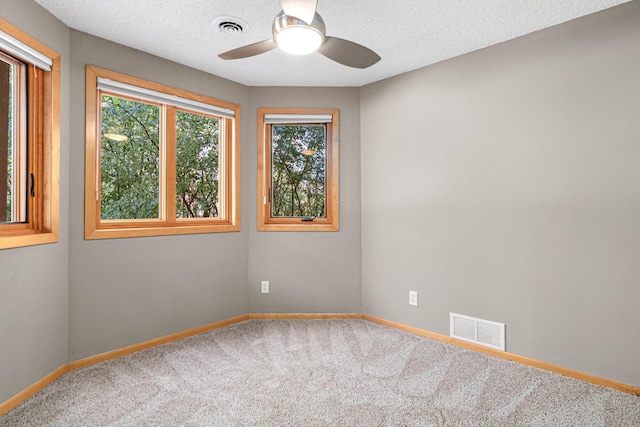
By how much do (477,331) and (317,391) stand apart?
1396mm

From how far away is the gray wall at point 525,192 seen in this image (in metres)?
2.24

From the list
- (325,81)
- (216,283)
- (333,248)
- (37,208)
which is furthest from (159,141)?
(333,248)

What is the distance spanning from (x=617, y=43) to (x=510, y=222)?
126 centimetres

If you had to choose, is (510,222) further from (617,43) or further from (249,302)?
(249,302)

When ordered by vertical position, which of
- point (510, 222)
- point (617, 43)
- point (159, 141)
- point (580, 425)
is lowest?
point (580, 425)

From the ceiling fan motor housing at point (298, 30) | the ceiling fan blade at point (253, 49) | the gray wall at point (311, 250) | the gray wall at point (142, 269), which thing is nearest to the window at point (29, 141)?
the gray wall at point (142, 269)

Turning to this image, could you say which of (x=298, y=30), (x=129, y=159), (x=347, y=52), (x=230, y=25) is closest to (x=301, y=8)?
(x=298, y=30)

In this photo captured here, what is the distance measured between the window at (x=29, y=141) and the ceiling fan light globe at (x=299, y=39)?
1514 millimetres

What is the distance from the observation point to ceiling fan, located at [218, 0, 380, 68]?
1.62 meters

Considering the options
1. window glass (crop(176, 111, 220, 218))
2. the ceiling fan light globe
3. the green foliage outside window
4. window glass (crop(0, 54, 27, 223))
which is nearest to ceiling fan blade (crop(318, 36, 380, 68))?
the ceiling fan light globe

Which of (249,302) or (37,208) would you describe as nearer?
(37,208)

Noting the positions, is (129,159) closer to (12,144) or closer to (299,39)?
(12,144)

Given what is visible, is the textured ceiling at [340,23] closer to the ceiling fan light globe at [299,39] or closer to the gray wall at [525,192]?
the gray wall at [525,192]

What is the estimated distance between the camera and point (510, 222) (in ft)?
8.86
